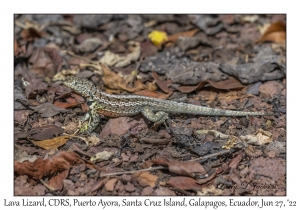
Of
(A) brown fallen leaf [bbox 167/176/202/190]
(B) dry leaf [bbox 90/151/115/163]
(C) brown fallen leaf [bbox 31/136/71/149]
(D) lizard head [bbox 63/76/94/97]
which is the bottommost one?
(A) brown fallen leaf [bbox 167/176/202/190]

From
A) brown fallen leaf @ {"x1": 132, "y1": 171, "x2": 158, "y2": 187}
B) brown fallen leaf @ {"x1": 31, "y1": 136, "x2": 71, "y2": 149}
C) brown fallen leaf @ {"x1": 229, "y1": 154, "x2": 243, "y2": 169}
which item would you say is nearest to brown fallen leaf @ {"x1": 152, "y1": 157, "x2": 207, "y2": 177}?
brown fallen leaf @ {"x1": 132, "y1": 171, "x2": 158, "y2": 187}

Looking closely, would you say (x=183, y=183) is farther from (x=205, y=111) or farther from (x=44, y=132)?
(x=44, y=132)

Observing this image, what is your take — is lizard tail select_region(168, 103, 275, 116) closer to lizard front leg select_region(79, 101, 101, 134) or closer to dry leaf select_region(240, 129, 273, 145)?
dry leaf select_region(240, 129, 273, 145)

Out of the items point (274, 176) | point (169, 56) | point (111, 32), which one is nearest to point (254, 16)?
point (169, 56)

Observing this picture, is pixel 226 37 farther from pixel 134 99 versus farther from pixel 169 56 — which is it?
pixel 134 99

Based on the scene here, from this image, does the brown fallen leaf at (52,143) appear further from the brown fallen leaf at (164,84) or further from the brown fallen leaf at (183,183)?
the brown fallen leaf at (164,84)
